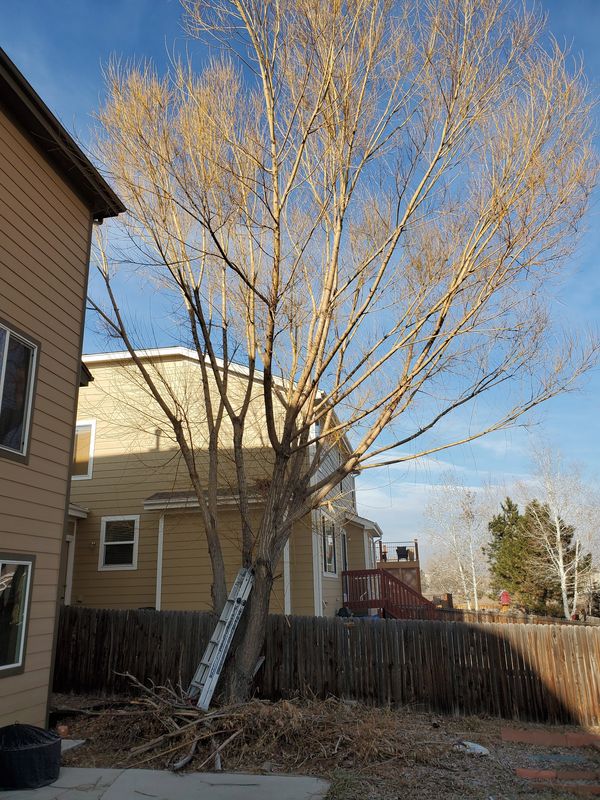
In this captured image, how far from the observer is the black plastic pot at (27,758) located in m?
5.09

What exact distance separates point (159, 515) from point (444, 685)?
25.1 ft

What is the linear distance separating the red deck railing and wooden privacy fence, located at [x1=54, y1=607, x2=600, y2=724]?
18.5ft

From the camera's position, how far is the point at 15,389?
6.57 m

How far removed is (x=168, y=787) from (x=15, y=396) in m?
4.09

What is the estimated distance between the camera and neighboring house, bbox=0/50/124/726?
247 inches

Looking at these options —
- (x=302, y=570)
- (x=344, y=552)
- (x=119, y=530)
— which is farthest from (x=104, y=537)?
(x=344, y=552)

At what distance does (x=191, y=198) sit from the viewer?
7250mm

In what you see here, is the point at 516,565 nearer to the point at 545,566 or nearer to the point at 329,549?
the point at 545,566

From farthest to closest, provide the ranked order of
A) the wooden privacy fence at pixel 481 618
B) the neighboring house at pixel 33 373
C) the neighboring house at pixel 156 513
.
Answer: the wooden privacy fence at pixel 481 618 → the neighboring house at pixel 156 513 → the neighboring house at pixel 33 373

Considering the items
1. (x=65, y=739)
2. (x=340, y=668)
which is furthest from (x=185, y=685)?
(x=65, y=739)

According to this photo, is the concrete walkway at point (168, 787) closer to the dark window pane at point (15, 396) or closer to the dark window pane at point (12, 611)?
the dark window pane at point (12, 611)

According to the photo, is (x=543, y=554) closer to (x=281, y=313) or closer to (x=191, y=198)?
(x=281, y=313)

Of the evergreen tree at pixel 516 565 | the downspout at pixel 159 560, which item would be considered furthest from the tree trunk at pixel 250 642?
the evergreen tree at pixel 516 565

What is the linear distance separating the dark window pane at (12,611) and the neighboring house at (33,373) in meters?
0.01
